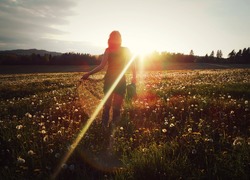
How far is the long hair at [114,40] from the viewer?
23.9ft

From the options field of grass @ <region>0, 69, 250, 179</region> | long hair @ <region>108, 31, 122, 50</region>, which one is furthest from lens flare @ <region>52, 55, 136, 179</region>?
long hair @ <region>108, 31, 122, 50</region>

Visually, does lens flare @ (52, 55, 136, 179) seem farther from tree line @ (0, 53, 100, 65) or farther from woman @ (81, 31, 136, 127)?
tree line @ (0, 53, 100, 65)

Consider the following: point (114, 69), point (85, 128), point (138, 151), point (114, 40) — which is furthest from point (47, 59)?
point (138, 151)

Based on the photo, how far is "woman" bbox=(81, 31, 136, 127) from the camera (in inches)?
293

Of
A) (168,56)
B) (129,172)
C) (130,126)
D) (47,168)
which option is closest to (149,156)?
(129,172)

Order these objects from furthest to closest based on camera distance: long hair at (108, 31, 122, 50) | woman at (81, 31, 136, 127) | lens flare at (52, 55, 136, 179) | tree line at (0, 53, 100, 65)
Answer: tree line at (0, 53, 100, 65)
woman at (81, 31, 136, 127)
long hair at (108, 31, 122, 50)
lens flare at (52, 55, 136, 179)

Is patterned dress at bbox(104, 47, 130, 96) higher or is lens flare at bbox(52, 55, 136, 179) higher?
patterned dress at bbox(104, 47, 130, 96)

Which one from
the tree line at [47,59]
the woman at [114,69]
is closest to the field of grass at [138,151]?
the woman at [114,69]

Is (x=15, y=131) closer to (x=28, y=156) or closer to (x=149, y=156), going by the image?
(x=28, y=156)

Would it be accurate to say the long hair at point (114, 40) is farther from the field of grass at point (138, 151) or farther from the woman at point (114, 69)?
the field of grass at point (138, 151)

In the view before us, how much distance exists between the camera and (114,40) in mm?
7336

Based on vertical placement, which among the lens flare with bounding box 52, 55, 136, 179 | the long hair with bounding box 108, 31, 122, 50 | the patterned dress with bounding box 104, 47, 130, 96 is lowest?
the lens flare with bounding box 52, 55, 136, 179

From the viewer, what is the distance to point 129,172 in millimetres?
4086

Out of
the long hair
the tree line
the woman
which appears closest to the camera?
the long hair
